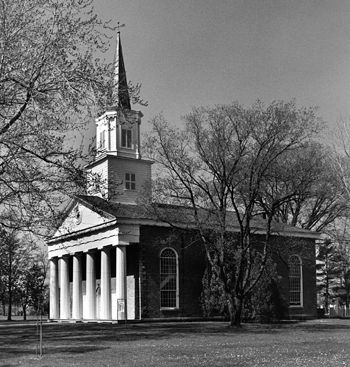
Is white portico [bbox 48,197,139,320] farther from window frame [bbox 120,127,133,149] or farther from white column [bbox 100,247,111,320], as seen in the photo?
→ window frame [bbox 120,127,133,149]

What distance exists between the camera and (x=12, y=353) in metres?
17.1

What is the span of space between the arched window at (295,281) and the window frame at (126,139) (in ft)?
50.2

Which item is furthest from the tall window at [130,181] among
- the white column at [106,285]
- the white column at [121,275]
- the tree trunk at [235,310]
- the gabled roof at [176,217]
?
the tree trunk at [235,310]

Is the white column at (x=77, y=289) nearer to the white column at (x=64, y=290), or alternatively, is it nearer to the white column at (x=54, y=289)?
the white column at (x=64, y=290)

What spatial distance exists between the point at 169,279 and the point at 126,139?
1243cm

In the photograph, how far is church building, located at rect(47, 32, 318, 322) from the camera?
1582 inches

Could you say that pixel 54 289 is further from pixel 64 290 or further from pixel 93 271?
pixel 93 271

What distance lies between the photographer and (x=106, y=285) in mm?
41219

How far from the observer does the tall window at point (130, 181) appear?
155 ft

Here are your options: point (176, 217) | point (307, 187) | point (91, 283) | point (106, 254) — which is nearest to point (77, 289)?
point (91, 283)

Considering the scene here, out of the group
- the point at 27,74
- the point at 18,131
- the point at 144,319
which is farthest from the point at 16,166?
the point at 144,319

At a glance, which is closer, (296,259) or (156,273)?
(156,273)

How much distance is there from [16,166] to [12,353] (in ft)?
16.8

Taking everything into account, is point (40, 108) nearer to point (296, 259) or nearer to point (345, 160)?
point (345, 160)
